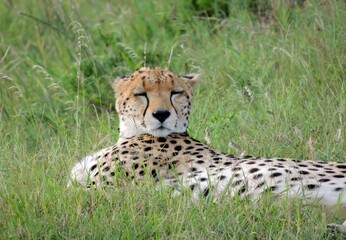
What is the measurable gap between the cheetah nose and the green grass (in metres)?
0.41

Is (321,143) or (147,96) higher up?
(147,96)

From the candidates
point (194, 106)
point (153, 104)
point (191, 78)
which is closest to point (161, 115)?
point (153, 104)

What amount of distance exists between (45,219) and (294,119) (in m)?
2.04

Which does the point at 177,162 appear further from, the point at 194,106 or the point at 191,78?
the point at 194,106

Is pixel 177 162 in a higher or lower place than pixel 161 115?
lower

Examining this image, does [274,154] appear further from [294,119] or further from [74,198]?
[74,198]

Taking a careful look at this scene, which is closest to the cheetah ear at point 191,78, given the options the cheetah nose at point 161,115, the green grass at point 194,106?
the green grass at point 194,106

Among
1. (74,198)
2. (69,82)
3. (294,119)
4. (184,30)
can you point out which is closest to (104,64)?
(69,82)

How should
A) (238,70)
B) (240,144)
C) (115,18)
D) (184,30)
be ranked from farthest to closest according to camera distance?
(115,18)
(184,30)
(238,70)
(240,144)

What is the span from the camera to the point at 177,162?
4852 mm

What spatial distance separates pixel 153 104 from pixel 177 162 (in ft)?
1.07

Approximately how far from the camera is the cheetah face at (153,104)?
4984mm

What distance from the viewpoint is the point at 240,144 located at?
5371 mm

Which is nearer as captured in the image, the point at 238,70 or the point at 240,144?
the point at 240,144
